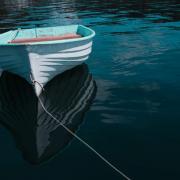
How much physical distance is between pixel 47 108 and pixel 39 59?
1.77m

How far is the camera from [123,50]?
17.8 metres

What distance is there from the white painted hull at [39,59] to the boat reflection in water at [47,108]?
664mm

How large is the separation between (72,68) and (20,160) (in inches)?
274

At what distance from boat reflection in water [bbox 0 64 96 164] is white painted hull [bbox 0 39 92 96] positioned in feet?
2.18

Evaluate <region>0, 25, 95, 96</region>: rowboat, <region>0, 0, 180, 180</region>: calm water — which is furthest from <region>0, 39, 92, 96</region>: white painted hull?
<region>0, 0, 180, 180</region>: calm water

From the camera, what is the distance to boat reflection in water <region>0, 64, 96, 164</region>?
858 cm

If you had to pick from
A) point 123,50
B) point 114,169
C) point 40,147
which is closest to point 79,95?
point 40,147

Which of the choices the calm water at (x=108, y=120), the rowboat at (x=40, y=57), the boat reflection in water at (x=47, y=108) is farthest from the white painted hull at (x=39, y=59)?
the calm water at (x=108, y=120)

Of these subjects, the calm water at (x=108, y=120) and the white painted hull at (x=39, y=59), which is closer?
the calm water at (x=108, y=120)

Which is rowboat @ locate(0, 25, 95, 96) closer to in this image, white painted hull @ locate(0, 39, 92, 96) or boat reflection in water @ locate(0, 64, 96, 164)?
white painted hull @ locate(0, 39, 92, 96)

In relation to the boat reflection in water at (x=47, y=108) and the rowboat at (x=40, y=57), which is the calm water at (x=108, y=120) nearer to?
the boat reflection in water at (x=47, y=108)

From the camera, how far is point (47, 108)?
35.5ft

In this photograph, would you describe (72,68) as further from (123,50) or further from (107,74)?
(123,50)

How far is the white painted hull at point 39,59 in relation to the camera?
428 inches
